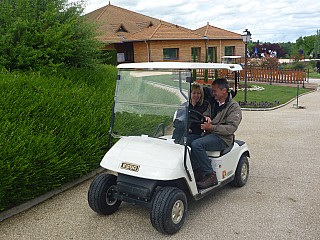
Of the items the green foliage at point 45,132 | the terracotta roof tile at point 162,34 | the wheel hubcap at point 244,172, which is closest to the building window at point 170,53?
the terracotta roof tile at point 162,34

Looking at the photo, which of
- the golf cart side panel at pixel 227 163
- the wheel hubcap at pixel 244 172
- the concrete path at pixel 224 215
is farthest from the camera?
the wheel hubcap at pixel 244 172

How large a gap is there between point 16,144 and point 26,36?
391 cm

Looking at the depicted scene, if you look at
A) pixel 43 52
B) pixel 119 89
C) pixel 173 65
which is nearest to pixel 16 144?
pixel 119 89

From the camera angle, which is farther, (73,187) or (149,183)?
(73,187)

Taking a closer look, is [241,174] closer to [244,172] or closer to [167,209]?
[244,172]

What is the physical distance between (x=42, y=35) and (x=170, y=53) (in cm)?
2223

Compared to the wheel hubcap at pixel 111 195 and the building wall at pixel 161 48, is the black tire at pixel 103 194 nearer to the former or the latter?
the wheel hubcap at pixel 111 195

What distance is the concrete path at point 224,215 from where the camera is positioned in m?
3.91

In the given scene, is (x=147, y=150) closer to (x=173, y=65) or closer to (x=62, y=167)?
(x=173, y=65)

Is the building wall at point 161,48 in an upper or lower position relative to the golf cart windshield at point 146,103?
upper

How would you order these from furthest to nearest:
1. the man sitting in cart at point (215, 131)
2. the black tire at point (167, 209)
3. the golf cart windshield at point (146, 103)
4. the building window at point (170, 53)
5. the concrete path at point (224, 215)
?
the building window at point (170, 53) → the man sitting in cart at point (215, 131) → the golf cart windshield at point (146, 103) → the concrete path at point (224, 215) → the black tire at point (167, 209)

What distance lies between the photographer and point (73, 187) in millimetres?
5266

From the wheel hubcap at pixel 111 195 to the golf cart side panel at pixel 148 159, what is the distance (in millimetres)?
368

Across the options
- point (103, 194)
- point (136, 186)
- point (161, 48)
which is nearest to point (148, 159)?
point (136, 186)
